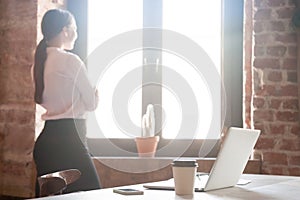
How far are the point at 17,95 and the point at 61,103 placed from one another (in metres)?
1.00

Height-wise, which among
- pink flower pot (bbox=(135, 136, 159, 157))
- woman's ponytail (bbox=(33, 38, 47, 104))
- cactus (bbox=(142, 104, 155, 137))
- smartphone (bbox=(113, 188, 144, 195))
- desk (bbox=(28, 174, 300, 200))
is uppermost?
woman's ponytail (bbox=(33, 38, 47, 104))

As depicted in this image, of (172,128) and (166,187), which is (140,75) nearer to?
(172,128)

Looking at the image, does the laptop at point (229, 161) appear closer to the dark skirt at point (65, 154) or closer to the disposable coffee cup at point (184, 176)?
the disposable coffee cup at point (184, 176)

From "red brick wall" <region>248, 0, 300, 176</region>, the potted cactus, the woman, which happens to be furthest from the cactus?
the woman

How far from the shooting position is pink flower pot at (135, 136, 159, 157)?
3.39 m

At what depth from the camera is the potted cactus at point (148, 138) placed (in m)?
3.40

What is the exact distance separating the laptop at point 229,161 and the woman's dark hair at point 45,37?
1064 millimetres

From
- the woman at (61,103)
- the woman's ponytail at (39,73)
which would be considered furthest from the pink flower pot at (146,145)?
the woman's ponytail at (39,73)

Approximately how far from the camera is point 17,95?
136 inches

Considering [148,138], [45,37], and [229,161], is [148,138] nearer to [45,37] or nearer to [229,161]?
[45,37]

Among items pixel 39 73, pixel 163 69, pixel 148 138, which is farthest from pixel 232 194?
pixel 163 69

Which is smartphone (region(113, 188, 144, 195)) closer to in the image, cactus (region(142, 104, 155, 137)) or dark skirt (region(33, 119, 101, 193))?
dark skirt (region(33, 119, 101, 193))

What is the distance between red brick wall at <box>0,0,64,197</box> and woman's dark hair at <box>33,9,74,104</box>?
0.75 metres

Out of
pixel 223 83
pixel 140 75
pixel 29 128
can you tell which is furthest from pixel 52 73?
pixel 223 83
